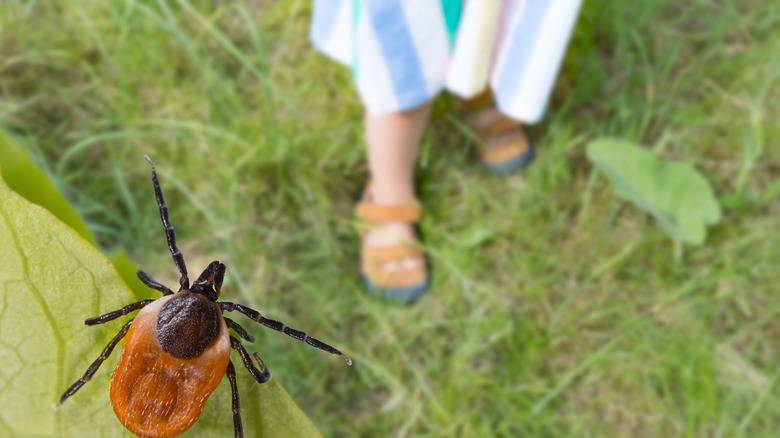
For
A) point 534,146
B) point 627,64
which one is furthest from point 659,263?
point 627,64

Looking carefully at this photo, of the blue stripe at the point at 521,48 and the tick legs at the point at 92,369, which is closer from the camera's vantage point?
the tick legs at the point at 92,369

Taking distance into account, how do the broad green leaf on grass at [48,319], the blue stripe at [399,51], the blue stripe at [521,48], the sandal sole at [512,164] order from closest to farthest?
the broad green leaf on grass at [48,319] → the blue stripe at [399,51] → the blue stripe at [521,48] → the sandal sole at [512,164]

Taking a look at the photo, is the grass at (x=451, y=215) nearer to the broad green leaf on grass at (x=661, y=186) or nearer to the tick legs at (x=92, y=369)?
the broad green leaf on grass at (x=661, y=186)

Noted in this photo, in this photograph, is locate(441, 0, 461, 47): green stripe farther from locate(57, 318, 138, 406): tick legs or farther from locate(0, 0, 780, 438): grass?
locate(57, 318, 138, 406): tick legs

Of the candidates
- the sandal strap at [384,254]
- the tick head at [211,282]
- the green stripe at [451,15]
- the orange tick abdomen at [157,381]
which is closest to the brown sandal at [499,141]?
the sandal strap at [384,254]

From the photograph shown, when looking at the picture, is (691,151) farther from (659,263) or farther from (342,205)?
(342,205)
